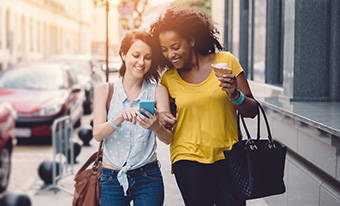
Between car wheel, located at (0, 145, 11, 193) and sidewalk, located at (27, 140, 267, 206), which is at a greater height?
car wheel, located at (0, 145, 11, 193)

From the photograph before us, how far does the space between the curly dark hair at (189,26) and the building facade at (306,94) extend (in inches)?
42.4

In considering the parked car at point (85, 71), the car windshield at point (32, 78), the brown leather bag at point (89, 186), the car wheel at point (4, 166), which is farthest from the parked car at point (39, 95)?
the brown leather bag at point (89, 186)

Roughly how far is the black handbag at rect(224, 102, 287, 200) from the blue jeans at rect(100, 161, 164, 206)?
0.44 m

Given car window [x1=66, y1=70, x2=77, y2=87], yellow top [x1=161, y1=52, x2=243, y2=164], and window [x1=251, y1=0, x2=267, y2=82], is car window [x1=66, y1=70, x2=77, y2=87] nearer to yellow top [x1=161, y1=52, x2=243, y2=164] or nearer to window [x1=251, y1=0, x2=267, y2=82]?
window [x1=251, y1=0, x2=267, y2=82]

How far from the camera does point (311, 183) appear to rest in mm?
3775

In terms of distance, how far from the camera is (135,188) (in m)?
2.57

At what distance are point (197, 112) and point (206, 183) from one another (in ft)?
1.39

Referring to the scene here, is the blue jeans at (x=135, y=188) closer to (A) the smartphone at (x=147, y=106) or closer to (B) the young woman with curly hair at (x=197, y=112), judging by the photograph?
(B) the young woman with curly hair at (x=197, y=112)

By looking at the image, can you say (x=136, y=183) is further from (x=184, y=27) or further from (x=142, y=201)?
(x=184, y=27)

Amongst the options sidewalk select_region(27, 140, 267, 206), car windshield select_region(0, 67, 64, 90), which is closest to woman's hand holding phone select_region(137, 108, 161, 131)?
sidewalk select_region(27, 140, 267, 206)

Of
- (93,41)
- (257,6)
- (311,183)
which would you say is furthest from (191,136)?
(93,41)

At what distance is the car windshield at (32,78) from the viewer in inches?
398

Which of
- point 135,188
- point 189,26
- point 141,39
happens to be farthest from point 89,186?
point 189,26

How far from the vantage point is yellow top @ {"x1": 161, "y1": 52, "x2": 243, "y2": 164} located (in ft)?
8.84
